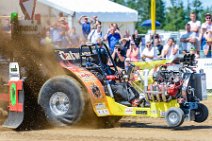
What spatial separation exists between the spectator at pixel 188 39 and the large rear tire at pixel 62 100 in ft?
26.5

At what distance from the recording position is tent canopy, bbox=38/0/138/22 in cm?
2106

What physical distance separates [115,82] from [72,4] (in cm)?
1152

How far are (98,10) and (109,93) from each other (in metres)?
12.3

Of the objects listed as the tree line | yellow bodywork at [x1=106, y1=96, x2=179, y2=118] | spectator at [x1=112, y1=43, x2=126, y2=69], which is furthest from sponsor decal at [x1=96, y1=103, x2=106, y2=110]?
the tree line

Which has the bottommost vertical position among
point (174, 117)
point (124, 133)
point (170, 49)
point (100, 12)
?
point (124, 133)

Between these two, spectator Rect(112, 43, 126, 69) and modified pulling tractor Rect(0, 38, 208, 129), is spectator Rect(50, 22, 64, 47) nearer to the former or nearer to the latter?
modified pulling tractor Rect(0, 38, 208, 129)

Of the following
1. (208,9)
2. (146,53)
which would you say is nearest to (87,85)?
(146,53)

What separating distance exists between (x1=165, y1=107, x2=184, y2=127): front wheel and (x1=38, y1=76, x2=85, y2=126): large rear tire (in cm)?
133

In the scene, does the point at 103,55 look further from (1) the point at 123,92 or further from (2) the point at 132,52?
(2) the point at 132,52

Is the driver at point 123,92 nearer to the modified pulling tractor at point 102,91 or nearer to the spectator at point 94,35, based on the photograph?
the modified pulling tractor at point 102,91

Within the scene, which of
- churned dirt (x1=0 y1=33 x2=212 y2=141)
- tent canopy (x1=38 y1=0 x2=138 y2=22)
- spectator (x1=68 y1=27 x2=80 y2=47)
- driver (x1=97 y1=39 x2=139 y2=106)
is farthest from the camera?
tent canopy (x1=38 y1=0 x2=138 y2=22)

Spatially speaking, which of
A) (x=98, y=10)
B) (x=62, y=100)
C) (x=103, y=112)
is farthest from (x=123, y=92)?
(x=98, y=10)

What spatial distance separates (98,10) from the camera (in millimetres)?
22547

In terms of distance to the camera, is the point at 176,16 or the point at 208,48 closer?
the point at 208,48
